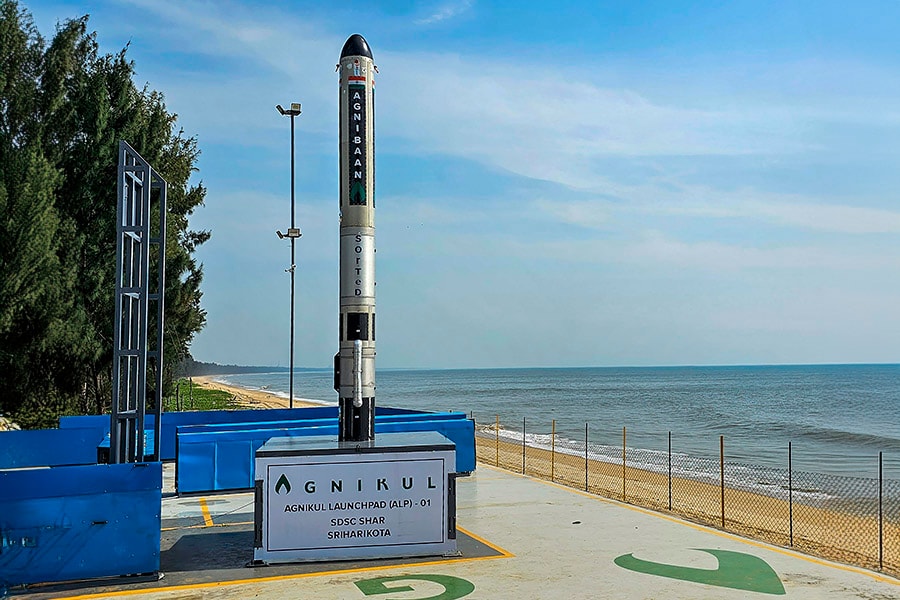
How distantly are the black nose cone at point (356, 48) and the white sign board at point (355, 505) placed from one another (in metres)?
7.30

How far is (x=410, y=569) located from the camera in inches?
492

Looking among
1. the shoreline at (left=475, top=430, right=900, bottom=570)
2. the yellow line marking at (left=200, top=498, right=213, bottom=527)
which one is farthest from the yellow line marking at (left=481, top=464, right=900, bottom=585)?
the yellow line marking at (left=200, top=498, right=213, bottom=527)

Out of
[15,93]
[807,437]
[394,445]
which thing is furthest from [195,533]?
[807,437]

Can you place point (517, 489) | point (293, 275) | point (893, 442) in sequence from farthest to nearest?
point (893, 442) < point (293, 275) < point (517, 489)

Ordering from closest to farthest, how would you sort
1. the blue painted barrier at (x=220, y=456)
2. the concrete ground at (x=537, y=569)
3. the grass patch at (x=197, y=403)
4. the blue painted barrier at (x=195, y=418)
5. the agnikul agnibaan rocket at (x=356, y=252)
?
the concrete ground at (x=537, y=569) < the agnikul agnibaan rocket at (x=356, y=252) < the blue painted barrier at (x=220, y=456) < the blue painted barrier at (x=195, y=418) < the grass patch at (x=197, y=403)

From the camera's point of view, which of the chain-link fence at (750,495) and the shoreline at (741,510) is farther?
the chain-link fence at (750,495)

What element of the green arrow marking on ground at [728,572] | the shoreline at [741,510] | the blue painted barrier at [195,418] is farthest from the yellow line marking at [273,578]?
the blue painted barrier at [195,418]

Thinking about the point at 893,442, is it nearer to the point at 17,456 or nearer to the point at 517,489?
the point at 517,489

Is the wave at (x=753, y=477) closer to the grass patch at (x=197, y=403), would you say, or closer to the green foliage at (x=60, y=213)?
the green foliage at (x=60, y=213)

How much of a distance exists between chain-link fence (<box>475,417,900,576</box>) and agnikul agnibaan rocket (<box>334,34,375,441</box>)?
7.40 metres

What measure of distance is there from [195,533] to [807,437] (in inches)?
1819

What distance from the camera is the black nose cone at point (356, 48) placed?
1545 cm

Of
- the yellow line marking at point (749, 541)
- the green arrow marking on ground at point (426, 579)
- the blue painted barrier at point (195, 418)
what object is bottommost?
the yellow line marking at point (749, 541)

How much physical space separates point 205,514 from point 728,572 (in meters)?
10.3
